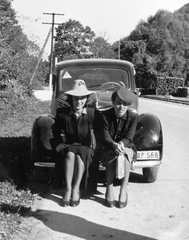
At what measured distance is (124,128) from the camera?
179 inches

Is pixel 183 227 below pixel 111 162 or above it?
below

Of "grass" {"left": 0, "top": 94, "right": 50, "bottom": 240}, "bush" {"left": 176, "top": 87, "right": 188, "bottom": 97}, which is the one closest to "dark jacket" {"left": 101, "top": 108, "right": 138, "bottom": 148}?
"grass" {"left": 0, "top": 94, "right": 50, "bottom": 240}

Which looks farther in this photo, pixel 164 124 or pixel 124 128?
pixel 164 124

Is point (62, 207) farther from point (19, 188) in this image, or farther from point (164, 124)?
point (164, 124)

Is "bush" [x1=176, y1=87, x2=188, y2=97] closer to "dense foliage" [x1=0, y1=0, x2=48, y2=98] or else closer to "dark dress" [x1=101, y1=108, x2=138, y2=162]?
"dense foliage" [x1=0, y1=0, x2=48, y2=98]

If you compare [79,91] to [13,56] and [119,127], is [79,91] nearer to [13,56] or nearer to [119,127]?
[119,127]

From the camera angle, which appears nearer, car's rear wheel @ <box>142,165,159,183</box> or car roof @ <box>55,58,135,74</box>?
car's rear wheel @ <box>142,165,159,183</box>

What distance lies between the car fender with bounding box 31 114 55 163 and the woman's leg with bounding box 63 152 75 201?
629 millimetres

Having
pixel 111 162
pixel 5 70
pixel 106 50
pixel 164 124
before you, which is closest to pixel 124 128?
pixel 111 162

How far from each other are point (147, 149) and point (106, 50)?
5301cm

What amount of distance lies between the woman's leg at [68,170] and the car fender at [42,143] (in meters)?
0.63

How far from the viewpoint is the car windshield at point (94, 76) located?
645 centimetres

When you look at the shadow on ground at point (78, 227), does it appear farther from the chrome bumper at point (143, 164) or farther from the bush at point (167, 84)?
the bush at point (167, 84)

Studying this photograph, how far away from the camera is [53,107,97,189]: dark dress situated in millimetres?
4348
